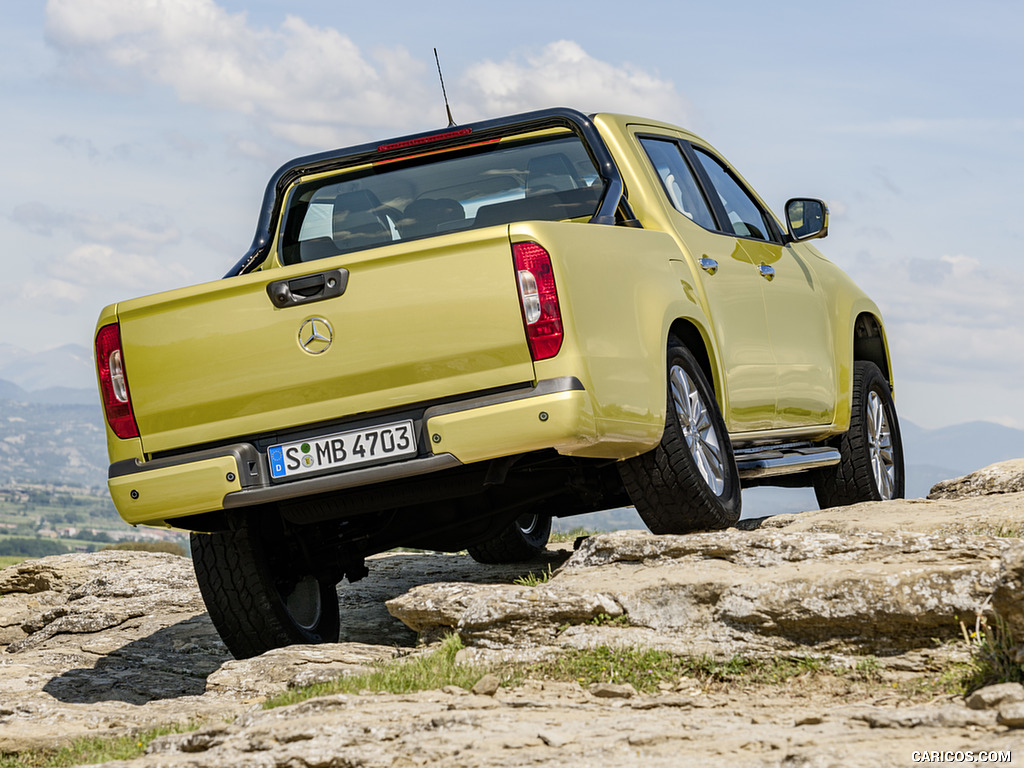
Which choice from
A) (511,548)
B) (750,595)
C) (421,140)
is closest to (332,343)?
(421,140)

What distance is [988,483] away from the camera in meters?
8.02

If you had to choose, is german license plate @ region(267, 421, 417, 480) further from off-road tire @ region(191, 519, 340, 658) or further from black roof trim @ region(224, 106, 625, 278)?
black roof trim @ region(224, 106, 625, 278)

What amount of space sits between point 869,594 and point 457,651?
1.57 meters

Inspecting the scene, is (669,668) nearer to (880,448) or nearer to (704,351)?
(704,351)

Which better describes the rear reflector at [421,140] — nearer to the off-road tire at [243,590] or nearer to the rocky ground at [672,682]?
the off-road tire at [243,590]

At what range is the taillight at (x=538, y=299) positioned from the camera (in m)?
4.53

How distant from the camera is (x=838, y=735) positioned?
10.4 feet

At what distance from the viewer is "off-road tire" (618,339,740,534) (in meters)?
5.14

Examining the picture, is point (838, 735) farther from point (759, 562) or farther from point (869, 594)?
point (759, 562)

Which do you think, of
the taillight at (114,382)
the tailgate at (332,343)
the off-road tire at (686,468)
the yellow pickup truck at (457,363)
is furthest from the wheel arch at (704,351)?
the taillight at (114,382)

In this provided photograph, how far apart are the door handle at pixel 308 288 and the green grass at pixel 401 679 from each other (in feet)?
4.74

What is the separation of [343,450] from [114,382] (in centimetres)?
111

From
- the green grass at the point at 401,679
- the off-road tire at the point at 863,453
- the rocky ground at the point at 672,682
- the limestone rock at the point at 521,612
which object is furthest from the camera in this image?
the off-road tire at the point at 863,453

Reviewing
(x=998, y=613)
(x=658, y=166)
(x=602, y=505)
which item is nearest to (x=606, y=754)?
(x=998, y=613)
